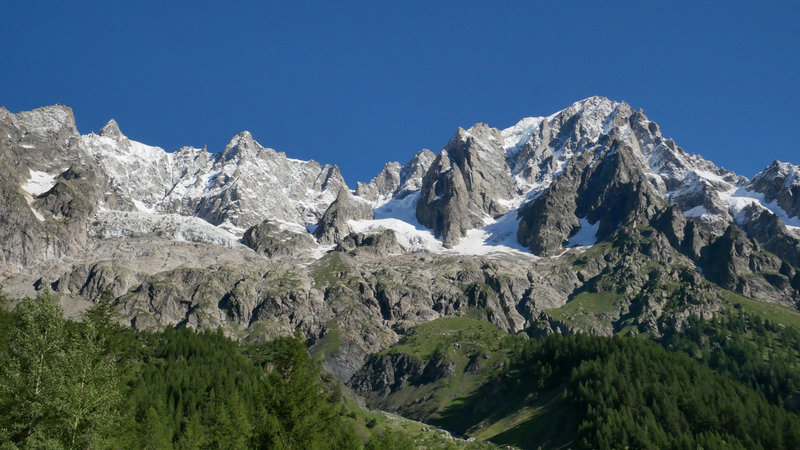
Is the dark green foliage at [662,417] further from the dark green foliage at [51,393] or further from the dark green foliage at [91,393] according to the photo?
the dark green foliage at [51,393]

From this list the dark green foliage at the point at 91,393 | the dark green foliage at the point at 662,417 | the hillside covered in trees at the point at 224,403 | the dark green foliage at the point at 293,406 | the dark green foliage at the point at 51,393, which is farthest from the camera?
the dark green foliage at the point at 662,417

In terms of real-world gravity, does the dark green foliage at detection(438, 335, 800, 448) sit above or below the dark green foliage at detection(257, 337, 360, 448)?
Result: above

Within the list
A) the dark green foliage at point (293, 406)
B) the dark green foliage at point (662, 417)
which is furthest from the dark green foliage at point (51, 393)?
the dark green foliage at point (662, 417)

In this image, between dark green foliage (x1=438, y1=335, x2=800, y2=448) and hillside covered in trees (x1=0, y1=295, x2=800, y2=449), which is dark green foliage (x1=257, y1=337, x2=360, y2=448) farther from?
dark green foliage (x1=438, y1=335, x2=800, y2=448)

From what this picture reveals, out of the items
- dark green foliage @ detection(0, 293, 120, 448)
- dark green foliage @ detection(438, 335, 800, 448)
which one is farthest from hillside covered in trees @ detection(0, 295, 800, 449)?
dark green foliage @ detection(438, 335, 800, 448)

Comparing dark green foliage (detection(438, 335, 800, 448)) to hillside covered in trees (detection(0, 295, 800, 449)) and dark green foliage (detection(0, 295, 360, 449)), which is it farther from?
dark green foliage (detection(0, 295, 360, 449))

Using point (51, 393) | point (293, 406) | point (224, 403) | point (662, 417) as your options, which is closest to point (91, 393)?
point (51, 393)

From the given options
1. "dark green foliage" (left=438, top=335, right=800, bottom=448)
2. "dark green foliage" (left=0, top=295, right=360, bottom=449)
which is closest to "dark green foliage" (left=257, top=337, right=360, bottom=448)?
"dark green foliage" (left=0, top=295, right=360, bottom=449)

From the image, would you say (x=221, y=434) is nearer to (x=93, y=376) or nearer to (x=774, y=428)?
(x=93, y=376)

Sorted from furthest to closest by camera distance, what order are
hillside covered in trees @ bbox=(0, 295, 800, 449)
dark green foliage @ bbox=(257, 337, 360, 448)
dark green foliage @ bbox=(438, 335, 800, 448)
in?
dark green foliage @ bbox=(438, 335, 800, 448), dark green foliage @ bbox=(257, 337, 360, 448), hillside covered in trees @ bbox=(0, 295, 800, 449)

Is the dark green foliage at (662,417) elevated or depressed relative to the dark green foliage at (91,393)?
elevated

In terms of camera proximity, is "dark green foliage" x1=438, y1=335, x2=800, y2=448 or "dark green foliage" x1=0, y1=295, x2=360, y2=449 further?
"dark green foliage" x1=438, y1=335, x2=800, y2=448

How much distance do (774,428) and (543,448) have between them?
6247 cm

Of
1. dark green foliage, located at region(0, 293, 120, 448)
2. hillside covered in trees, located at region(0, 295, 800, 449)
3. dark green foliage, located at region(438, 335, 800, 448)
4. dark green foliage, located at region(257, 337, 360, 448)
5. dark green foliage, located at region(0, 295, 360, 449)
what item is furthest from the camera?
dark green foliage, located at region(438, 335, 800, 448)
